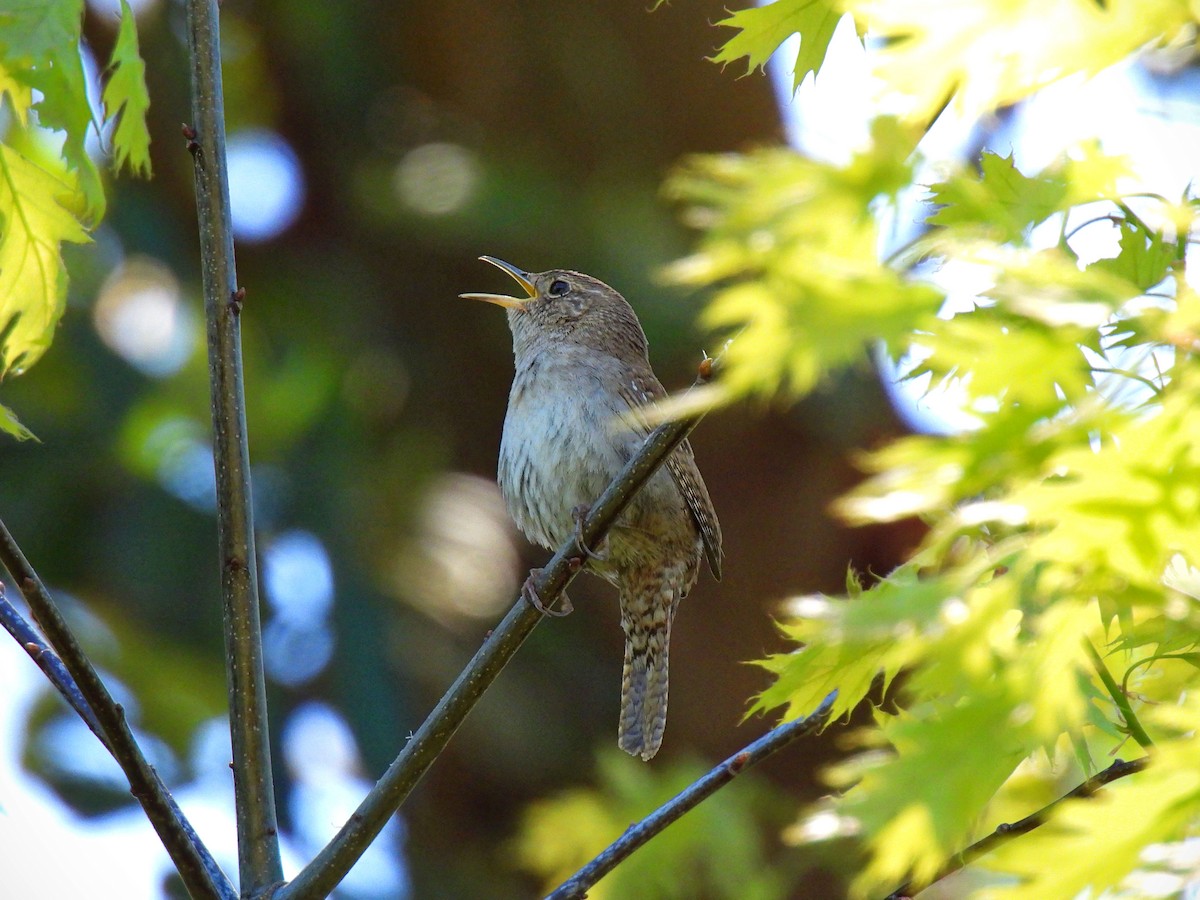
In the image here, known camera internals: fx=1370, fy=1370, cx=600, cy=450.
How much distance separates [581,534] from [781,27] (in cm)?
96

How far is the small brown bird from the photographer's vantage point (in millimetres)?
4172

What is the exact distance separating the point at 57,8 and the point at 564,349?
8.12 feet

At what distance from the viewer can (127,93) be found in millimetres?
2477

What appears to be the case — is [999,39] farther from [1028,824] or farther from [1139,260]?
[1028,824]

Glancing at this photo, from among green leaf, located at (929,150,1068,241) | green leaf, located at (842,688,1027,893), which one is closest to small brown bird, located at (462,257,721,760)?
green leaf, located at (929,150,1068,241)

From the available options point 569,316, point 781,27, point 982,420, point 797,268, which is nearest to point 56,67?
point 781,27

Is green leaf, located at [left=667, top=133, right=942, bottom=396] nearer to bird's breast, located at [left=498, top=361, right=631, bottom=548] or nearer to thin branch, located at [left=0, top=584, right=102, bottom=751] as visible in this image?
thin branch, located at [left=0, top=584, right=102, bottom=751]

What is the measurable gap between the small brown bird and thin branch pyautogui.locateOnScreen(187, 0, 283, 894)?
160 cm

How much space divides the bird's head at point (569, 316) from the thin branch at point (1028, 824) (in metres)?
2.69

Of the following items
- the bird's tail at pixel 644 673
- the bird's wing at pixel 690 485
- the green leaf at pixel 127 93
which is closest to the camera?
the green leaf at pixel 127 93

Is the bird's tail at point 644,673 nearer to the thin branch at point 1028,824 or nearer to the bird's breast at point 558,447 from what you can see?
the bird's breast at point 558,447

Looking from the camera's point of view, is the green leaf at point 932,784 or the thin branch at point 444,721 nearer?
the green leaf at point 932,784

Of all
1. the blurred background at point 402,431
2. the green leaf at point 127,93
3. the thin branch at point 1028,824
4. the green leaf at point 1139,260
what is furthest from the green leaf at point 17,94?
the blurred background at point 402,431

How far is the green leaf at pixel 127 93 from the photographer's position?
2.45 m
